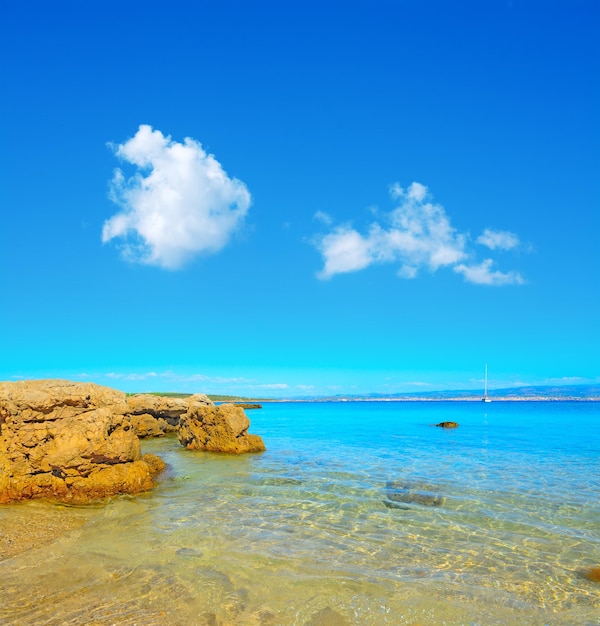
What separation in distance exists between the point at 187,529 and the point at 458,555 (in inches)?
231

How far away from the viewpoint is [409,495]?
13.4m

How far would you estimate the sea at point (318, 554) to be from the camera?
6.26 metres

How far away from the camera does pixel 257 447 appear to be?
23.0 meters

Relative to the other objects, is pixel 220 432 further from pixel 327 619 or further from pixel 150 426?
pixel 327 619

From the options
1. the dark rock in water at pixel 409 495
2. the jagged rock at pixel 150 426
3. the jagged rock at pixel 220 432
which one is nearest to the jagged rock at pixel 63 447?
the dark rock in water at pixel 409 495

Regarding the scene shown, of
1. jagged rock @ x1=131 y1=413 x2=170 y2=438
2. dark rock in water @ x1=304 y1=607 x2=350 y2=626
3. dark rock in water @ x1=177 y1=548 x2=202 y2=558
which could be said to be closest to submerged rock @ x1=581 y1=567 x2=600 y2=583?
dark rock in water @ x1=304 y1=607 x2=350 y2=626

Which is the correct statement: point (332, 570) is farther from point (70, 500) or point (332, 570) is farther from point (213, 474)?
point (213, 474)

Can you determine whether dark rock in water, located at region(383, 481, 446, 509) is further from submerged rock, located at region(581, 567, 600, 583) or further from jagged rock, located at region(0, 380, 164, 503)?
jagged rock, located at region(0, 380, 164, 503)

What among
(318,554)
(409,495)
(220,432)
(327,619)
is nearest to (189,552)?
(318,554)

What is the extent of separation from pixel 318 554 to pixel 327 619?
2478mm

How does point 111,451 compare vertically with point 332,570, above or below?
above

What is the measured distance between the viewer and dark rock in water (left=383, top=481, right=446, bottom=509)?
12562 mm

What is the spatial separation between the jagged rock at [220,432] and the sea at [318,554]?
6.17 metres

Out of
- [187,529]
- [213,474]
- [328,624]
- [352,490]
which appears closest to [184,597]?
[328,624]
